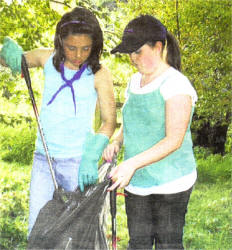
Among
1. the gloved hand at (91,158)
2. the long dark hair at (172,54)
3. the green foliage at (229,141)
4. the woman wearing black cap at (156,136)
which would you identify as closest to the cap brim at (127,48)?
the woman wearing black cap at (156,136)

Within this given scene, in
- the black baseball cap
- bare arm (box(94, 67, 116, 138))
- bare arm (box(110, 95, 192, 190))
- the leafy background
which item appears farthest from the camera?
the leafy background

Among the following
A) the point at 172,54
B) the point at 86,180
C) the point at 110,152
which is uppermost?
A: the point at 172,54

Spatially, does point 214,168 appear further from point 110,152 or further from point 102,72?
point 102,72

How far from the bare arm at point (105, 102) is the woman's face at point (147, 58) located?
21cm

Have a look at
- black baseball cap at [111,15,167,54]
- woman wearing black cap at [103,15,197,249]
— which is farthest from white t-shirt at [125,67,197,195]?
black baseball cap at [111,15,167,54]

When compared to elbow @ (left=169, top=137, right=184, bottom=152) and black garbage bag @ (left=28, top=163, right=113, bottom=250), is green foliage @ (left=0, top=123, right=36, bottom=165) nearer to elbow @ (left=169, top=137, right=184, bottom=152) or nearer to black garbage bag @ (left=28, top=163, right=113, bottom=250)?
black garbage bag @ (left=28, top=163, right=113, bottom=250)

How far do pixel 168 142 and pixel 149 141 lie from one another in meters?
0.11

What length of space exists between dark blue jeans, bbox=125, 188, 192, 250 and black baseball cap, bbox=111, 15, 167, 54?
1.76 ft

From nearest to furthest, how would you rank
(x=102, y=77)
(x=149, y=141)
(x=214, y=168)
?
(x=149, y=141) → (x=102, y=77) → (x=214, y=168)

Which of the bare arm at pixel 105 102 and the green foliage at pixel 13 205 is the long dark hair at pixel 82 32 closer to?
the bare arm at pixel 105 102

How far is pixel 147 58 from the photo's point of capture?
1.44m

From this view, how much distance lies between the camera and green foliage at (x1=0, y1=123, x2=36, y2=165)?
1.82 meters

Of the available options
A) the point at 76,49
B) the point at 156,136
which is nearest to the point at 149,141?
the point at 156,136

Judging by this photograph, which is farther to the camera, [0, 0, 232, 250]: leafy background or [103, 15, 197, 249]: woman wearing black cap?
[0, 0, 232, 250]: leafy background
